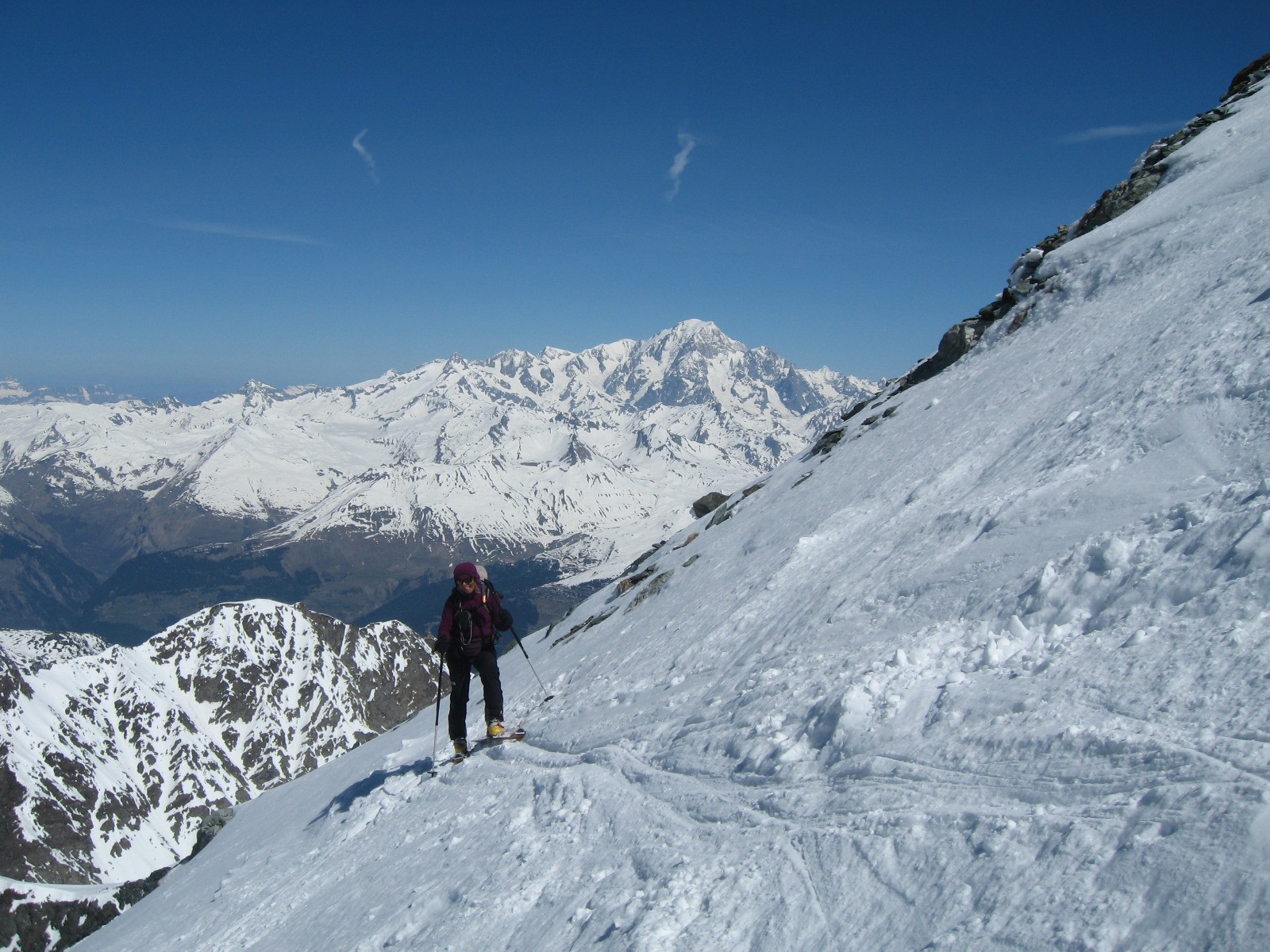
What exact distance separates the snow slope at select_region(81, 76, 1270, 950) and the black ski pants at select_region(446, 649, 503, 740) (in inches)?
29.0

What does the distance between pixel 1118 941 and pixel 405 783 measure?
11240 mm

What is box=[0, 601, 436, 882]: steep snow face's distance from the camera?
14062 centimetres

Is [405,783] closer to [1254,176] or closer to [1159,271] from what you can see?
[1159,271]

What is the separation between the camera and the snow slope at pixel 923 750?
539cm

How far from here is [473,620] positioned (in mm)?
12195

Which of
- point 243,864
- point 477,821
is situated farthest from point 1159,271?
point 243,864

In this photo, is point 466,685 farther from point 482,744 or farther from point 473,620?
point 473,620

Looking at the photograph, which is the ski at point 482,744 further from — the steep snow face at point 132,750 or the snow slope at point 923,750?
the steep snow face at point 132,750

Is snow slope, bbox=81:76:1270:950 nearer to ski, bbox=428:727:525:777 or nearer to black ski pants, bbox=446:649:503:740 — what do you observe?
ski, bbox=428:727:525:777

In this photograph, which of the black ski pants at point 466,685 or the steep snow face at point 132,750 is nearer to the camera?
the black ski pants at point 466,685

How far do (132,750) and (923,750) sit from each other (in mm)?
214135

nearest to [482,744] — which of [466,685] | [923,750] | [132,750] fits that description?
[466,685]

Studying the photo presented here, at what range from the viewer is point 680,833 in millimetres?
7883

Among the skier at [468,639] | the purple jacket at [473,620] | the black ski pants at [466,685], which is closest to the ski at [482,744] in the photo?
the skier at [468,639]
